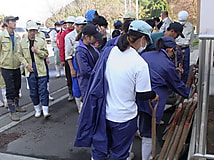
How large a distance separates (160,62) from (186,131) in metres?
0.97

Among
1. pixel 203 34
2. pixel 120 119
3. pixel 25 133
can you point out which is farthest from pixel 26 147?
pixel 203 34

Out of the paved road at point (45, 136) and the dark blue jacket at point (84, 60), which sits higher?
the dark blue jacket at point (84, 60)

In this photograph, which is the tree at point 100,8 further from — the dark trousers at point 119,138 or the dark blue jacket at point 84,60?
the dark trousers at point 119,138

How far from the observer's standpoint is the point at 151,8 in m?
28.6

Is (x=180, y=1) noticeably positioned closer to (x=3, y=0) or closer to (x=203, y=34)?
(x=203, y=34)

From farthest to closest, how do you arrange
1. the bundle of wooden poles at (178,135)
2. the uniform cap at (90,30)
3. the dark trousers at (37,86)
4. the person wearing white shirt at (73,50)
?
the dark trousers at (37,86), the person wearing white shirt at (73,50), the uniform cap at (90,30), the bundle of wooden poles at (178,135)

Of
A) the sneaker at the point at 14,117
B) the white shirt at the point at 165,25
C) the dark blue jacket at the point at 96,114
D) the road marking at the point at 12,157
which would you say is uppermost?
the white shirt at the point at 165,25

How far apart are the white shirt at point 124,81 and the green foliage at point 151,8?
83.6ft

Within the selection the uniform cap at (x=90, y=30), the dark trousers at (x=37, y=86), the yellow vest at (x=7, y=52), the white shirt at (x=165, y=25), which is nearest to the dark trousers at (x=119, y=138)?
the uniform cap at (x=90, y=30)

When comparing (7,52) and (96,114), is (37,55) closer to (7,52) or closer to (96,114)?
(7,52)

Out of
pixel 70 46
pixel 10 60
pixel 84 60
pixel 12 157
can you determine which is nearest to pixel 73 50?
pixel 70 46

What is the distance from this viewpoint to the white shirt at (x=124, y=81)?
7.70 feet

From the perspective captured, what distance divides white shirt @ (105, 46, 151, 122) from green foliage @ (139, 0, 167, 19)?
2547cm

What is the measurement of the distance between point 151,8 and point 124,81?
2790 cm
